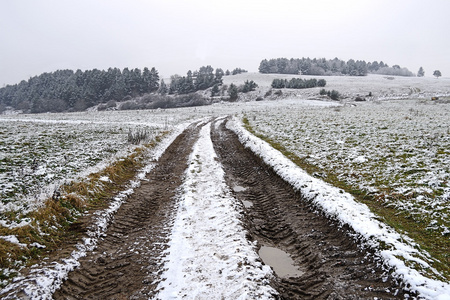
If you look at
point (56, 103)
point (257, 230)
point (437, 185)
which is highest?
point (56, 103)

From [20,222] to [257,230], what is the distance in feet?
20.2

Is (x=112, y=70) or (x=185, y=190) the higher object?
(x=112, y=70)

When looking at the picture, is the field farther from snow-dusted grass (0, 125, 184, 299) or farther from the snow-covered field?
snow-dusted grass (0, 125, 184, 299)

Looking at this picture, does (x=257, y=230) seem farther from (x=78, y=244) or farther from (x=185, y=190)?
(x=78, y=244)

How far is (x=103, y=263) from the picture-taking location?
557 cm

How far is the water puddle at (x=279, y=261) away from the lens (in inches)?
211

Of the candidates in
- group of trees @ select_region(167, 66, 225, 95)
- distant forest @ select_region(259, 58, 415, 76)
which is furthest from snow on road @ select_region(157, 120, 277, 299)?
distant forest @ select_region(259, 58, 415, 76)

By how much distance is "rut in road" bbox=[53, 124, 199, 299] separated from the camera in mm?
4730

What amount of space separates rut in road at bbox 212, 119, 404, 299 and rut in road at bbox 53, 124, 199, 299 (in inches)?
98.2

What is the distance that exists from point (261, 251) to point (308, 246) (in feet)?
3.90

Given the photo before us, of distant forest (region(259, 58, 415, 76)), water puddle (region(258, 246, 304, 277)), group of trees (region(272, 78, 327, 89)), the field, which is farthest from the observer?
distant forest (region(259, 58, 415, 76))

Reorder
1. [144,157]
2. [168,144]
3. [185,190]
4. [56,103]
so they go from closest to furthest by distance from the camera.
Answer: [185,190], [144,157], [168,144], [56,103]

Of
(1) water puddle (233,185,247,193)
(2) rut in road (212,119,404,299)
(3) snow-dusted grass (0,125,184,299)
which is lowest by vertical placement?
(2) rut in road (212,119,404,299)

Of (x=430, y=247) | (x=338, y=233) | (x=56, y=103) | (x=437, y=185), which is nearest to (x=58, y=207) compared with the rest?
(x=338, y=233)
